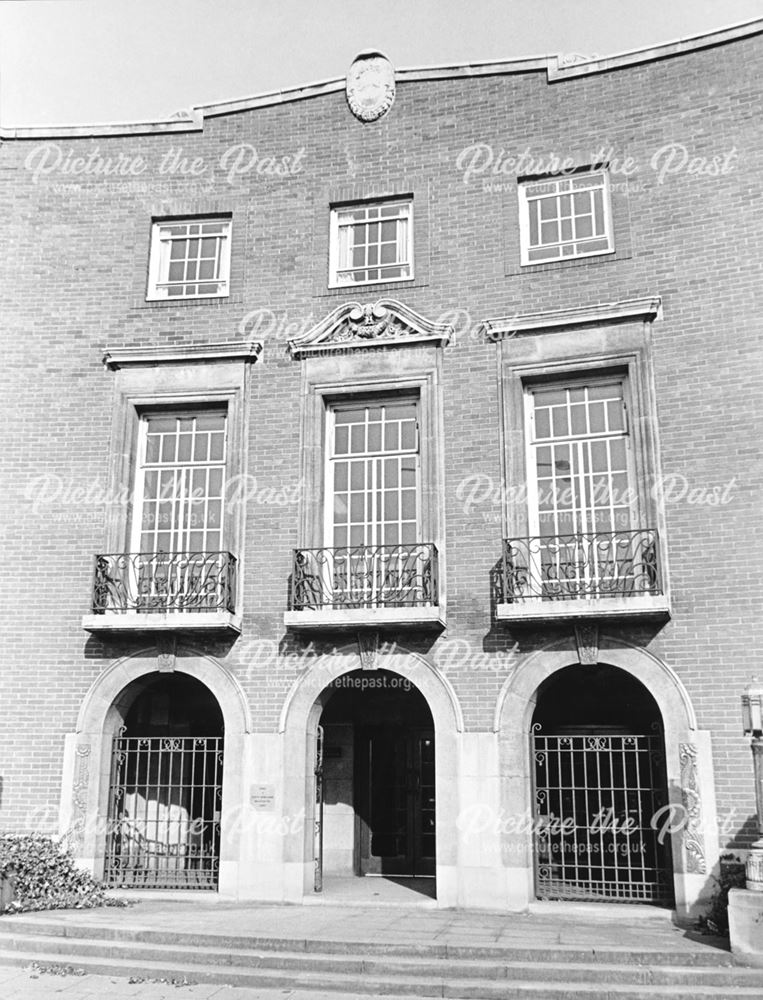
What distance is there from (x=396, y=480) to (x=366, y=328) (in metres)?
2.07

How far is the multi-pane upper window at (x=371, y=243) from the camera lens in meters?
14.2

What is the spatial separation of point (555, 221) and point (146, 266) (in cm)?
571

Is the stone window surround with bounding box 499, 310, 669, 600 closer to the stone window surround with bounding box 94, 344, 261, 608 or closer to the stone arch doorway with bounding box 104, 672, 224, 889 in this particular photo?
the stone window surround with bounding box 94, 344, 261, 608

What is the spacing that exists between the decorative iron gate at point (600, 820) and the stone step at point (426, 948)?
5.34ft

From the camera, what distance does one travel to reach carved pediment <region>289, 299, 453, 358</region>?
13.6m

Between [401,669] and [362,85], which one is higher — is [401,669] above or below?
below

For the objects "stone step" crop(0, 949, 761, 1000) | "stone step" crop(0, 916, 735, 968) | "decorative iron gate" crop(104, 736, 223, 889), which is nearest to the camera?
"stone step" crop(0, 949, 761, 1000)

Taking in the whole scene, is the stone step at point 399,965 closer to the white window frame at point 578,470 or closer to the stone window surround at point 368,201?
the white window frame at point 578,470

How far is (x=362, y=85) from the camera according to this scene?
1466 centimetres

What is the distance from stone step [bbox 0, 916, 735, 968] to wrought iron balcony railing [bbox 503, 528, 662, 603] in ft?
12.2

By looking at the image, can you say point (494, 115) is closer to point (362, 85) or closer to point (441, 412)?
point (362, 85)

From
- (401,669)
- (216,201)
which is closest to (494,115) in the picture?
(216,201)

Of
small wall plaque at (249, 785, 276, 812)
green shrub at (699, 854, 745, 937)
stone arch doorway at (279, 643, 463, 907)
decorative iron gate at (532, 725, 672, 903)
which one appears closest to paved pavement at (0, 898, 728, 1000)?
green shrub at (699, 854, 745, 937)

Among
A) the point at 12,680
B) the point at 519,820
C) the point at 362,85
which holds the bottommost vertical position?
the point at 519,820
